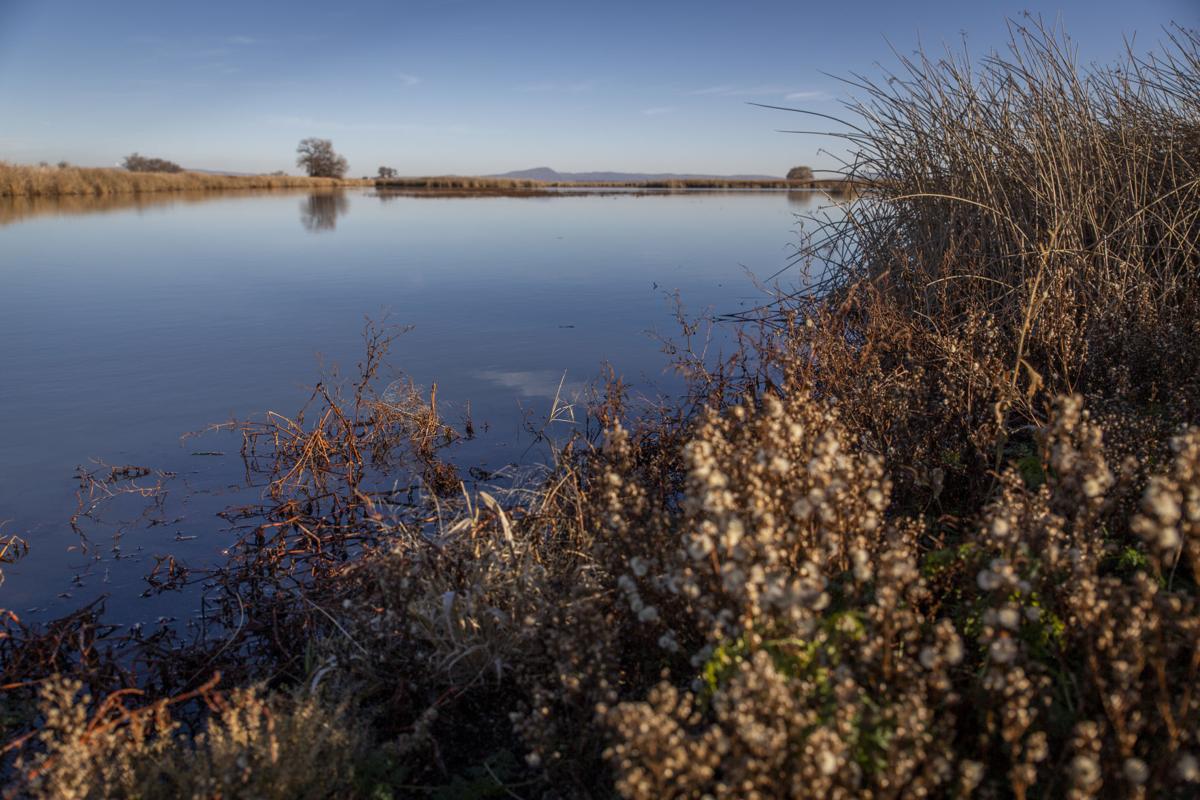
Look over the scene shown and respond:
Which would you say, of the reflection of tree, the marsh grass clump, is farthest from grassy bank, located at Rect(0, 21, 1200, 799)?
the reflection of tree

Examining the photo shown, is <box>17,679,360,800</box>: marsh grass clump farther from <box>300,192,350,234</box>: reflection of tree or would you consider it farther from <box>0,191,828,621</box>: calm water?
<box>300,192,350,234</box>: reflection of tree

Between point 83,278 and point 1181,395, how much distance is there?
17.5 metres

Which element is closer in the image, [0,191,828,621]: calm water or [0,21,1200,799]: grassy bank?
[0,21,1200,799]: grassy bank

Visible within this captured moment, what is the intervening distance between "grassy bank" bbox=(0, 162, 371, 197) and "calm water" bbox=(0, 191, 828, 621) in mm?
20722

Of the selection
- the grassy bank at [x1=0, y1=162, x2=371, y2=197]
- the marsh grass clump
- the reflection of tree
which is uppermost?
the grassy bank at [x1=0, y1=162, x2=371, y2=197]

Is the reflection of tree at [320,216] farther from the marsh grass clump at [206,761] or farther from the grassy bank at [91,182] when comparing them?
the marsh grass clump at [206,761]

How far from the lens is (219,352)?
9961mm

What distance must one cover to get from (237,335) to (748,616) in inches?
401

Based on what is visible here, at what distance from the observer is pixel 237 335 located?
10859 millimetres

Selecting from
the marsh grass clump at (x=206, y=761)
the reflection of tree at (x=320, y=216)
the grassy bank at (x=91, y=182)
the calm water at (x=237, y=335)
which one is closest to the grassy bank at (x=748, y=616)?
the marsh grass clump at (x=206, y=761)

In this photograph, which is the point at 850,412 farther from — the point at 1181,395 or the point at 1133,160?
the point at 1133,160

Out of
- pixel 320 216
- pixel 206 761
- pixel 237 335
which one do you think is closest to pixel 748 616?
pixel 206 761

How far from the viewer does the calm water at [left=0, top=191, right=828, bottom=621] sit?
555 cm

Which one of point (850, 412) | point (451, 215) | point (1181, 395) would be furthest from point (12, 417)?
point (451, 215)
